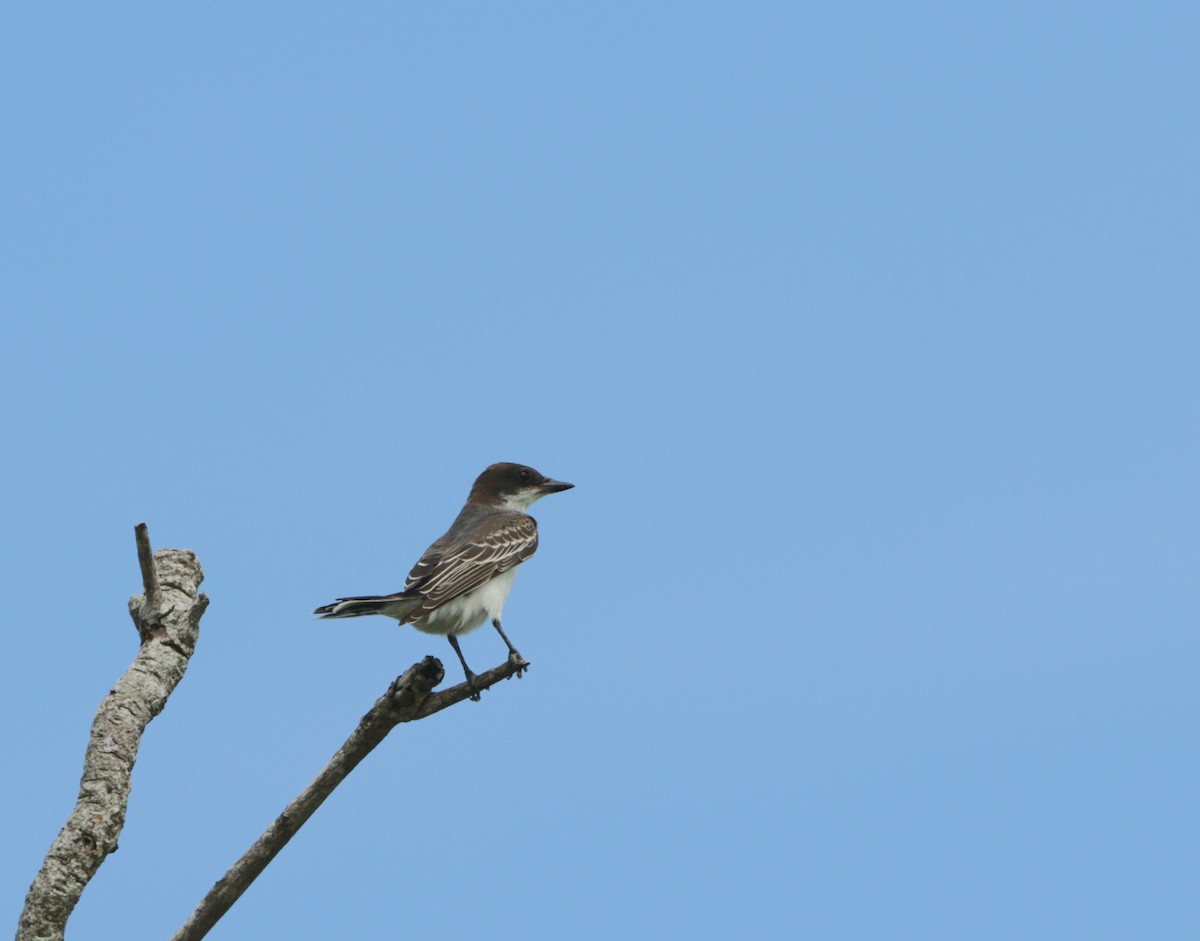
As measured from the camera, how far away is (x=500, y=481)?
17.3 metres

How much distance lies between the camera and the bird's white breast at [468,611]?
44.8ft

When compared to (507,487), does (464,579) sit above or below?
below

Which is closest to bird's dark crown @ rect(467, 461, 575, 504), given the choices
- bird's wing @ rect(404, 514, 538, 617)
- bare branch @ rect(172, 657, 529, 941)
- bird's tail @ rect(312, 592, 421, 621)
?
bird's wing @ rect(404, 514, 538, 617)

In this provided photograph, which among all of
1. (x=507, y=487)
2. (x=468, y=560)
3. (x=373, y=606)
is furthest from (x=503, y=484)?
(x=373, y=606)

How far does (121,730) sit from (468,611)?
6.39 meters

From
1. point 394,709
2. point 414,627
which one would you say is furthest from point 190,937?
point 414,627

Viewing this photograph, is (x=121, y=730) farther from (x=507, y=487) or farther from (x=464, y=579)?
(x=507, y=487)

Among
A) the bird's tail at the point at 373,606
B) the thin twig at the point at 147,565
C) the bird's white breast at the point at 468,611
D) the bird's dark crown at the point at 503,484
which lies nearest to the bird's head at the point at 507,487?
the bird's dark crown at the point at 503,484

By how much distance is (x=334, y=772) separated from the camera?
7.89 m

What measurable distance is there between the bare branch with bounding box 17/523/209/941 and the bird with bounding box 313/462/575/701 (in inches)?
137

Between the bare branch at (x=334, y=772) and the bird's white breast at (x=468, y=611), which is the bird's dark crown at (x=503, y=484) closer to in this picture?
the bird's white breast at (x=468, y=611)

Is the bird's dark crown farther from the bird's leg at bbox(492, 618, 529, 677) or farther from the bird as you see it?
the bird's leg at bbox(492, 618, 529, 677)

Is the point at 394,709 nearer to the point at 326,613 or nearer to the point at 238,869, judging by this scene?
the point at 238,869

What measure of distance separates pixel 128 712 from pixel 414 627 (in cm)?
601
